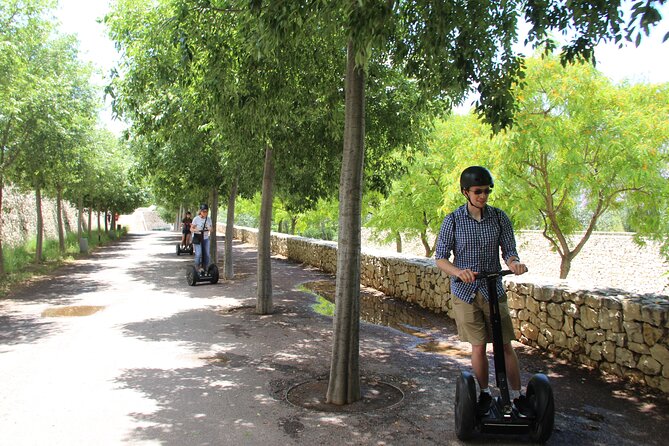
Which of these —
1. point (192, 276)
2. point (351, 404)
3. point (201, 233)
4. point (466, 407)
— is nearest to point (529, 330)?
point (351, 404)

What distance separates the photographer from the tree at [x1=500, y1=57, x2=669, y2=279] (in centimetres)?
1075

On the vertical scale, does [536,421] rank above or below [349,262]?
below

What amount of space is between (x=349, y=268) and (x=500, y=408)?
1830mm

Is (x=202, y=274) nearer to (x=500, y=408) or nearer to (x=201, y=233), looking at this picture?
(x=201, y=233)

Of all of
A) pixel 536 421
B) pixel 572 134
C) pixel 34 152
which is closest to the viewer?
pixel 536 421

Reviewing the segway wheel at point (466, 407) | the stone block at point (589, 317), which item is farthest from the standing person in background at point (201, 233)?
the segway wheel at point (466, 407)

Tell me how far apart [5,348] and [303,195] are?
599cm

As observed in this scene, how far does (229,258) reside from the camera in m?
14.5

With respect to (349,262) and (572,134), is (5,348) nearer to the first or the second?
(349,262)

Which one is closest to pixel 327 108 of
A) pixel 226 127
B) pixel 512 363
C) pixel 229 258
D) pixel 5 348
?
pixel 226 127

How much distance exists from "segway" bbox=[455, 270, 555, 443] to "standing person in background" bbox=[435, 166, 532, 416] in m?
0.10

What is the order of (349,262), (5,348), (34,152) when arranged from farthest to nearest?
(34,152) < (5,348) < (349,262)

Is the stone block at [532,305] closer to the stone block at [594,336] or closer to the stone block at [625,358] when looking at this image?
the stone block at [594,336]

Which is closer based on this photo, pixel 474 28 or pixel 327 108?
pixel 474 28
